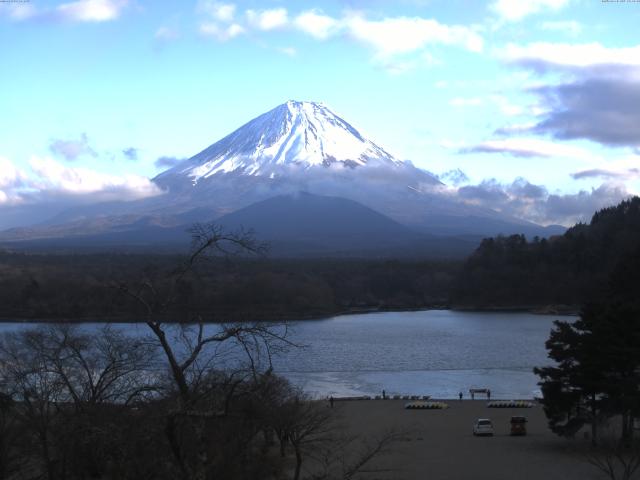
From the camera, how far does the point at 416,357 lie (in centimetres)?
2817

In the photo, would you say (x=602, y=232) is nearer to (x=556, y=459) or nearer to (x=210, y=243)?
(x=556, y=459)

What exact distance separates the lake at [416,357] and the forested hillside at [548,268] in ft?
33.6

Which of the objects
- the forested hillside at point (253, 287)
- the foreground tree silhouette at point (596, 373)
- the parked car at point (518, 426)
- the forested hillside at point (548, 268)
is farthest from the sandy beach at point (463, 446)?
the forested hillside at point (548, 268)

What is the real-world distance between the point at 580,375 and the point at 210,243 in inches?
362

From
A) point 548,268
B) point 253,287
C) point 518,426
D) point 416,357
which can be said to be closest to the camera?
point 518,426

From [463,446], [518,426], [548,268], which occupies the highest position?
[548,268]

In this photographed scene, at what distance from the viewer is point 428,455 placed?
1296cm

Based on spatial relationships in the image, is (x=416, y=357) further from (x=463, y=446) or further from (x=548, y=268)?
(x=548, y=268)

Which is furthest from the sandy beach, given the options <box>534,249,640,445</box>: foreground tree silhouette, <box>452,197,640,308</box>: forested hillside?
<box>452,197,640,308</box>: forested hillside

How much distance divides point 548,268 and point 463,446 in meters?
42.7

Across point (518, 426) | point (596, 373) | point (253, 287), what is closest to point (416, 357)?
point (518, 426)

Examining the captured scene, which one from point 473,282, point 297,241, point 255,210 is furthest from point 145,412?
point 255,210

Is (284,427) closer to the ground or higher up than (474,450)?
higher up

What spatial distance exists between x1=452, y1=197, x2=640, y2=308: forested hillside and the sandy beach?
35.1 meters
